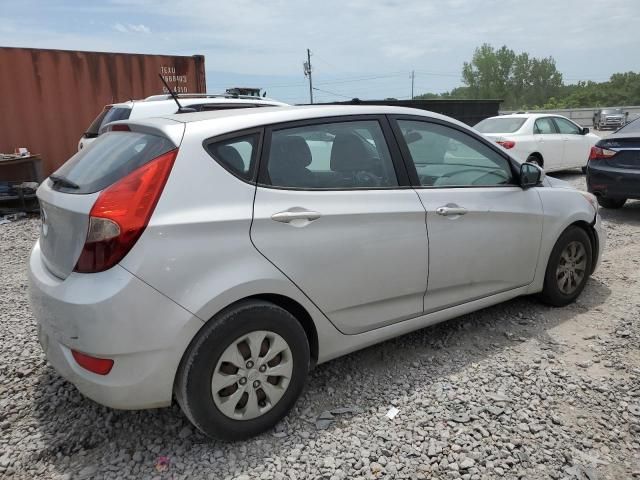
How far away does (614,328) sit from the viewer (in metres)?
3.62

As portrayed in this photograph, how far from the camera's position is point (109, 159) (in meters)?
2.44

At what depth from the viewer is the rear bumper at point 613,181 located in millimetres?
6645

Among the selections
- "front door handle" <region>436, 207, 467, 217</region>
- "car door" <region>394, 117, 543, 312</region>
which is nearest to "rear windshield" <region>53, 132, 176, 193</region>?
"car door" <region>394, 117, 543, 312</region>

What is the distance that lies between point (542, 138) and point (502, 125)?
838 millimetres

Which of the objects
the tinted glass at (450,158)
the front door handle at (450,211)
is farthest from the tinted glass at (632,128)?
the front door handle at (450,211)

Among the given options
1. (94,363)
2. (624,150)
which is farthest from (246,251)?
(624,150)

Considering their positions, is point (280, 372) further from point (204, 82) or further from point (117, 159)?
point (204, 82)

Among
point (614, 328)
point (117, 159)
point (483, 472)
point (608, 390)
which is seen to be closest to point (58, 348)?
point (117, 159)

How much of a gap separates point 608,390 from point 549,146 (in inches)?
340

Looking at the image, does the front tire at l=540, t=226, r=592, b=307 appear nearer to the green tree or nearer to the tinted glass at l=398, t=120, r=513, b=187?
the tinted glass at l=398, t=120, r=513, b=187

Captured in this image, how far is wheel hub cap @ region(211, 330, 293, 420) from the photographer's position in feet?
7.55

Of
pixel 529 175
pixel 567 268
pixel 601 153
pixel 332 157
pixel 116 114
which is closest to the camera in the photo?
A: pixel 332 157

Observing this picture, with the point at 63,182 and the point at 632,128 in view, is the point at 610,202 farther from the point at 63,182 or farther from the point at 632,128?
the point at 63,182

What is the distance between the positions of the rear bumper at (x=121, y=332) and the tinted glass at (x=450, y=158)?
173 centimetres
